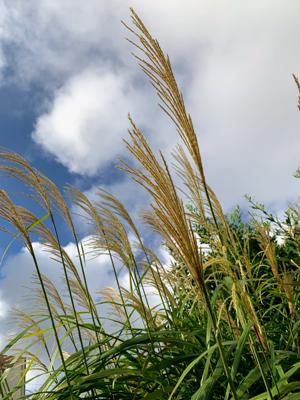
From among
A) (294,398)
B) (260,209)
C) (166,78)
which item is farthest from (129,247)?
(260,209)

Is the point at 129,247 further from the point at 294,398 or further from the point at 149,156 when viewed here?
the point at 149,156

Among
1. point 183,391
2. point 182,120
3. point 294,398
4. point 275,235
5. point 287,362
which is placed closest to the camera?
point 182,120

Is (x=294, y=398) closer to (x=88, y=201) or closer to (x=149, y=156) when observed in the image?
(x=149, y=156)

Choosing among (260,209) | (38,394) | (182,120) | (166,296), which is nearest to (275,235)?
(260,209)

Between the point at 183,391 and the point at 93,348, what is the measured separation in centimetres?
54

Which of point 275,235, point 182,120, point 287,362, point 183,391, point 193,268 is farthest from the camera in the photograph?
point 275,235

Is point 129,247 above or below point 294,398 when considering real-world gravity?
above

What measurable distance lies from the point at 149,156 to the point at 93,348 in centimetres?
151

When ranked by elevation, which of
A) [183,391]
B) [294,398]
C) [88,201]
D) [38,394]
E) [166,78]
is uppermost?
[88,201]

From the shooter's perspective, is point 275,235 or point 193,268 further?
point 275,235

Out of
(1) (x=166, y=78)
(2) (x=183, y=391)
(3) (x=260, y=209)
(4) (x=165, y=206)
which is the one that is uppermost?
(3) (x=260, y=209)

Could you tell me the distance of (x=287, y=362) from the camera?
2.59 m

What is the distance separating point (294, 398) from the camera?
1.94 m

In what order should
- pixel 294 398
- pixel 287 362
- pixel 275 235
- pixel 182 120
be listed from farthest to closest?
pixel 275 235
pixel 287 362
pixel 294 398
pixel 182 120
